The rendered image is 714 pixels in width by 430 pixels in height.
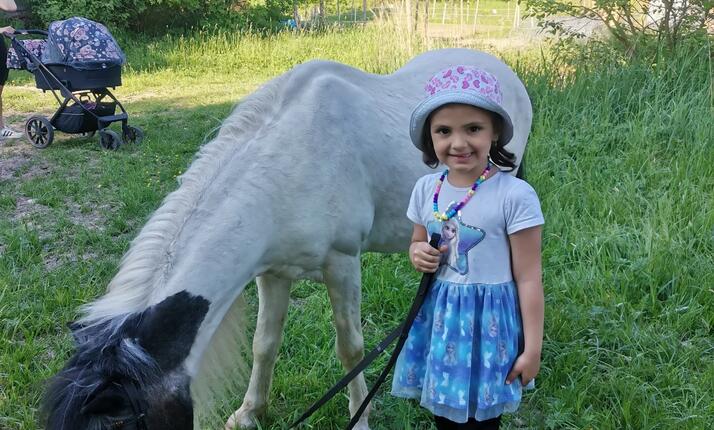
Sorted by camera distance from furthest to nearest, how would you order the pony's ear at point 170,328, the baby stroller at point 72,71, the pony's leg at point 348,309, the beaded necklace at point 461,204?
the baby stroller at point 72,71, the pony's leg at point 348,309, the beaded necklace at point 461,204, the pony's ear at point 170,328

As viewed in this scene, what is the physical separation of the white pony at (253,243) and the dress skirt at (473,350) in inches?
23.3

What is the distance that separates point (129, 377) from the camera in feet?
4.51

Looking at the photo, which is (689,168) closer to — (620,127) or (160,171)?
(620,127)

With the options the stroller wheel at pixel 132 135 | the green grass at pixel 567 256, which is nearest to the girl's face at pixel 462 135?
the green grass at pixel 567 256

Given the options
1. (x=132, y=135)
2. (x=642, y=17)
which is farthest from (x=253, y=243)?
(x=642, y=17)

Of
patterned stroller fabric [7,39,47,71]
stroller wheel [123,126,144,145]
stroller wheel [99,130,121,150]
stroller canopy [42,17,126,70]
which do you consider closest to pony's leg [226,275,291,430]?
stroller wheel [99,130,121,150]

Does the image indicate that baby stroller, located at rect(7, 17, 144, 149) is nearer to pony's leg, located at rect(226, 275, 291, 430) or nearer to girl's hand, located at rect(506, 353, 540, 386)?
pony's leg, located at rect(226, 275, 291, 430)

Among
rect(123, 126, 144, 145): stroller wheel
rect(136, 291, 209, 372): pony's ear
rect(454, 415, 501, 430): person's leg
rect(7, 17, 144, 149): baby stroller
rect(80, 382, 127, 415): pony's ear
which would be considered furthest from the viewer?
rect(123, 126, 144, 145): stroller wheel

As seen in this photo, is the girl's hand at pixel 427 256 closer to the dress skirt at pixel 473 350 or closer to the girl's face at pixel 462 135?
the dress skirt at pixel 473 350

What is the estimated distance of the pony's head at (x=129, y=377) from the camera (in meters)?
1.35

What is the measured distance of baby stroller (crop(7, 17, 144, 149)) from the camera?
6.08 m

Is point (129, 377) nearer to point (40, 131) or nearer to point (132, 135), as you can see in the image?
point (132, 135)

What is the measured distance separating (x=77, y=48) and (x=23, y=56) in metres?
0.59

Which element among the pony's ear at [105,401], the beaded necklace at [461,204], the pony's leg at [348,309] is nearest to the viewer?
the pony's ear at [105,401]
